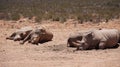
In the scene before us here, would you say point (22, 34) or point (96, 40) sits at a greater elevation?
point (96, 40)

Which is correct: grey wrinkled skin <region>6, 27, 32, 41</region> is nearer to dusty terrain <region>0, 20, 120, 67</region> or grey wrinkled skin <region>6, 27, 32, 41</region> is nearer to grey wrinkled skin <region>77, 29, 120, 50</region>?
dusty terrain <region>0, 20, 120, 67</region>

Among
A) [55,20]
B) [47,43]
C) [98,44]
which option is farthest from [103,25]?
[98,44]

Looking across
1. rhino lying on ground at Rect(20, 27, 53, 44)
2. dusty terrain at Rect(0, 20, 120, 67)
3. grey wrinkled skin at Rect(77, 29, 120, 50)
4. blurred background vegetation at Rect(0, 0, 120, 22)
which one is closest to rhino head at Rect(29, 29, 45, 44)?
rhino lying on ground at Rect(20, 27, 53, 44)

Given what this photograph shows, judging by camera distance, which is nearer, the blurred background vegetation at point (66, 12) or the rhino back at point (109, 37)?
the rhino back at point (109, 37)

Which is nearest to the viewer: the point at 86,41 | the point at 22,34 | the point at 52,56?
the point at 52,56

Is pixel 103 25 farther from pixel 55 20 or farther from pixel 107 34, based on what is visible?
pixel 107 34

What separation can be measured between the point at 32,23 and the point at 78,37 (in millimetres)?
10154

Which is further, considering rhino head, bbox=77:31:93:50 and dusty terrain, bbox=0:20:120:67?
rhino head, bbox=77:31:93:50

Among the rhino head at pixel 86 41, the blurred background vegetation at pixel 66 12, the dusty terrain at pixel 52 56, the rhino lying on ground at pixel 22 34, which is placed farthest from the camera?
the blurred background vegetation at pixel 66 12

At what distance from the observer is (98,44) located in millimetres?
13836

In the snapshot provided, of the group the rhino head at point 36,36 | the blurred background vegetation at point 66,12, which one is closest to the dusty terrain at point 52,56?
the rhino head at point 36,36

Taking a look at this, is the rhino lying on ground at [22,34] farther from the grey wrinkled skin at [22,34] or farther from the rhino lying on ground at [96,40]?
the rhino lying on ground at [96,40]

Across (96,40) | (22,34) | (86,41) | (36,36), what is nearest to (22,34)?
(22,34)

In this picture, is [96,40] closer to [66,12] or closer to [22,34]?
[22,34]
